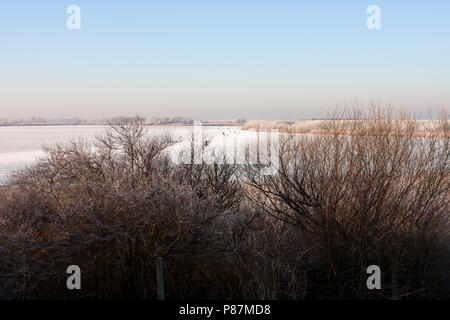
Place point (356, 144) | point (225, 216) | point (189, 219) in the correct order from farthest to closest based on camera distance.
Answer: point (356, 144)
point (225, 216)
point (189, 219)

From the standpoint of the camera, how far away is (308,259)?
12.2 metres

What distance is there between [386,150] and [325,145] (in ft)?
6.00

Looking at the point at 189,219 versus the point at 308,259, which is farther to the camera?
the point at 308,259

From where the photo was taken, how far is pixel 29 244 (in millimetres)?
10938
